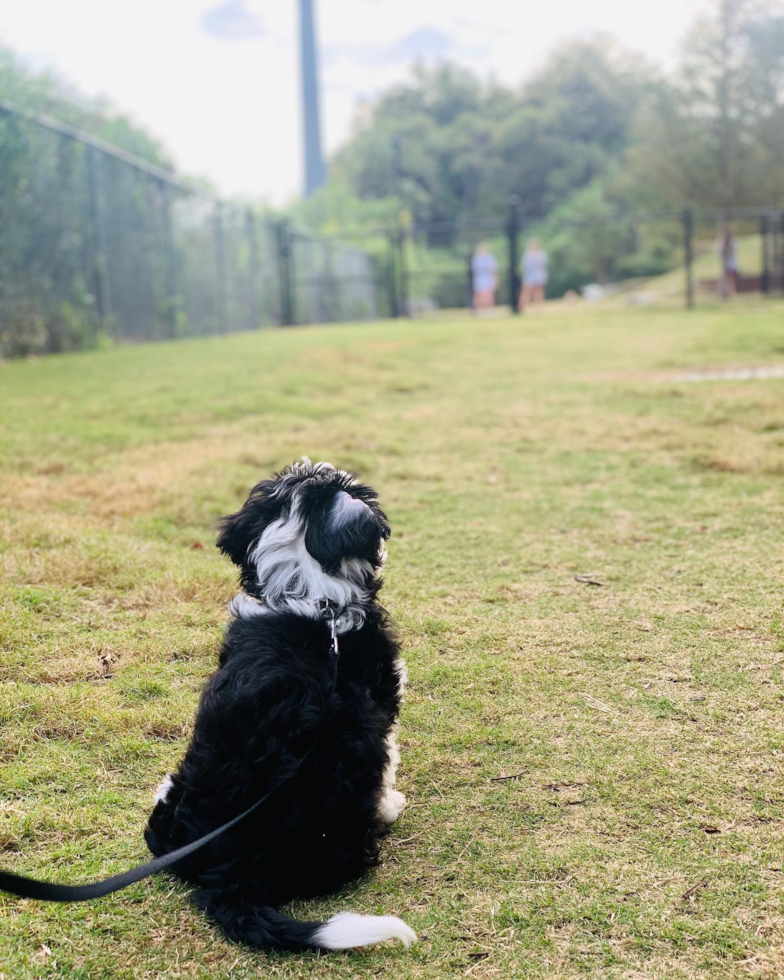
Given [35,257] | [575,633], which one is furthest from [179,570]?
[35,257]

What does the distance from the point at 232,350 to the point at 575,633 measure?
11.4 m

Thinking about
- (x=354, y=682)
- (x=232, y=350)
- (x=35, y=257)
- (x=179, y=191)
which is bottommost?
(x=354, y=682)

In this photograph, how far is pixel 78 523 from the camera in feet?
16.6

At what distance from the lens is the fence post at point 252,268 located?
74.3 feet

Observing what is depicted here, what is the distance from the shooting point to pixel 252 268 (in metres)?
22.9

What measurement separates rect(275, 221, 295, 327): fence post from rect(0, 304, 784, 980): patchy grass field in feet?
59.0

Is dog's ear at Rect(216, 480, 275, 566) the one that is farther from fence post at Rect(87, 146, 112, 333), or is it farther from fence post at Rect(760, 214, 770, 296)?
fence post at Rect(760, 214, 770, 296)

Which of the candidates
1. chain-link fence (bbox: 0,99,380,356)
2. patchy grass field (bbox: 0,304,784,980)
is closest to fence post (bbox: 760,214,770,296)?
chain-link fence (bbox: 0,99,380,356)

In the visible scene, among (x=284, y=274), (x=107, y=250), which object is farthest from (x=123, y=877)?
(x=284, y=274)

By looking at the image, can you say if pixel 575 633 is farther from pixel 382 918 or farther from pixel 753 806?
pixel 382 918

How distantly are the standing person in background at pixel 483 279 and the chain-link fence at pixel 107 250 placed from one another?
19.4ft

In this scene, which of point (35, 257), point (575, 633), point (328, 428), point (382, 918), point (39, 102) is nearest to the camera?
point (382, 918)

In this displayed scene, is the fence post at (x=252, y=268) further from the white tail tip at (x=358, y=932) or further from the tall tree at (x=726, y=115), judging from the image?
the white tail tip at (x=358, y=932)

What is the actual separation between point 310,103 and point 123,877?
61808 mm
